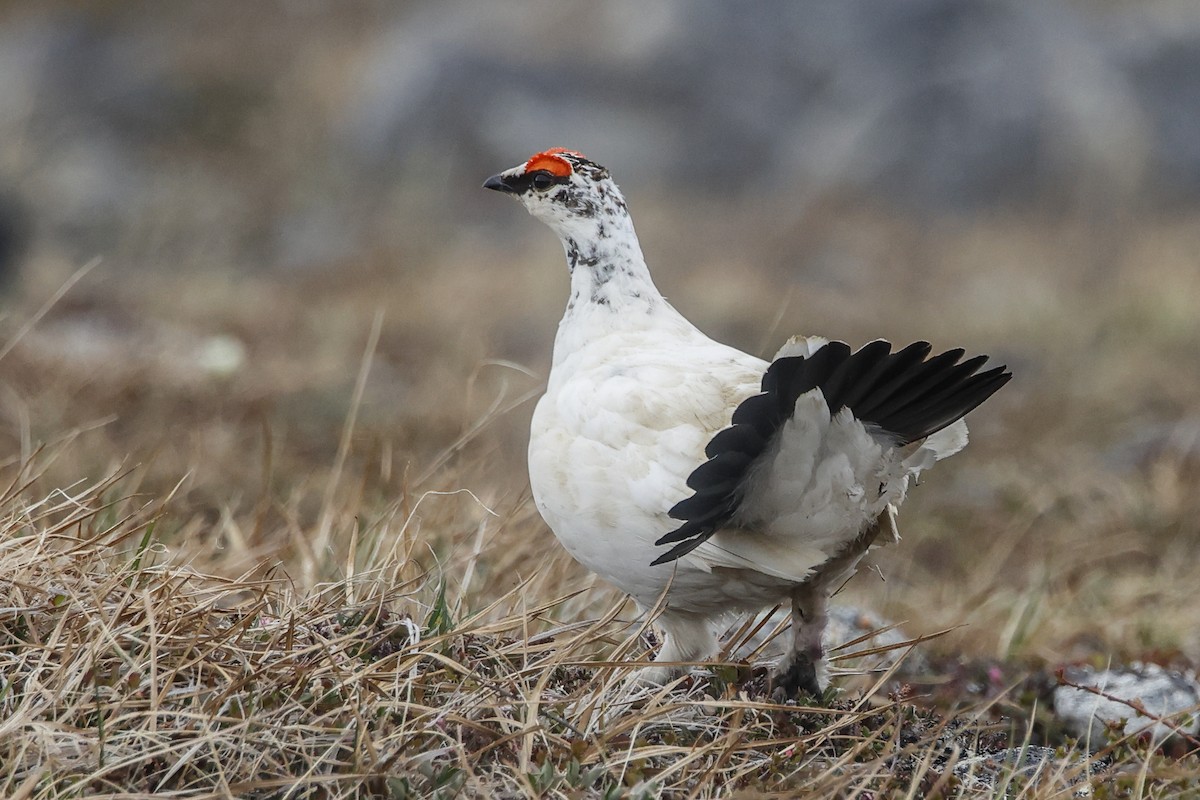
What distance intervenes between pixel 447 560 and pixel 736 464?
1.07 m

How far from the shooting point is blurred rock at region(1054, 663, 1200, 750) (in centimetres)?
318

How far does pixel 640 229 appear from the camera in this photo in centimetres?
1222

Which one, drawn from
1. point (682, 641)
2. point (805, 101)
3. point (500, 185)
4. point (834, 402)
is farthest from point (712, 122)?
point (834, 402)

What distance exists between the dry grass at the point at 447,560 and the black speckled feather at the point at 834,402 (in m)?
0.43

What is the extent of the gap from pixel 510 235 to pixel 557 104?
2.03m

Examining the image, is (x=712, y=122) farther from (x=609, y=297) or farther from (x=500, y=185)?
(x=609, y=297)

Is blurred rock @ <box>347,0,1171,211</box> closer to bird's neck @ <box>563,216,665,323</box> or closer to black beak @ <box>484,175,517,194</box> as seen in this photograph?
black beak @ <box>484,175,517,194</box>

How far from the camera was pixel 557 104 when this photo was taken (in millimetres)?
14000

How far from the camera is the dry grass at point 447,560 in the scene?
2.23 m

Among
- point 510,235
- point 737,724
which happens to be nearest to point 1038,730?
point 737,724

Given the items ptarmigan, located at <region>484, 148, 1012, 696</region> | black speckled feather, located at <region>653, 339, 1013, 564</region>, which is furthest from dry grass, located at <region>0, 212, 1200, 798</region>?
black speckled feather, located at <region>653, 339, 1013, 564</region>

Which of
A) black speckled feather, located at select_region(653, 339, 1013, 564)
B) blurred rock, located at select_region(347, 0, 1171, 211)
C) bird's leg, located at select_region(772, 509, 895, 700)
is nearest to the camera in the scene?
black speckled feather, located at select_region(653, 339, 1013, 564)

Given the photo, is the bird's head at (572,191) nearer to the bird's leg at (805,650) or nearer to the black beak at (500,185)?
the black beak at (500,185)

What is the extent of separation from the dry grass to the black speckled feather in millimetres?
434
